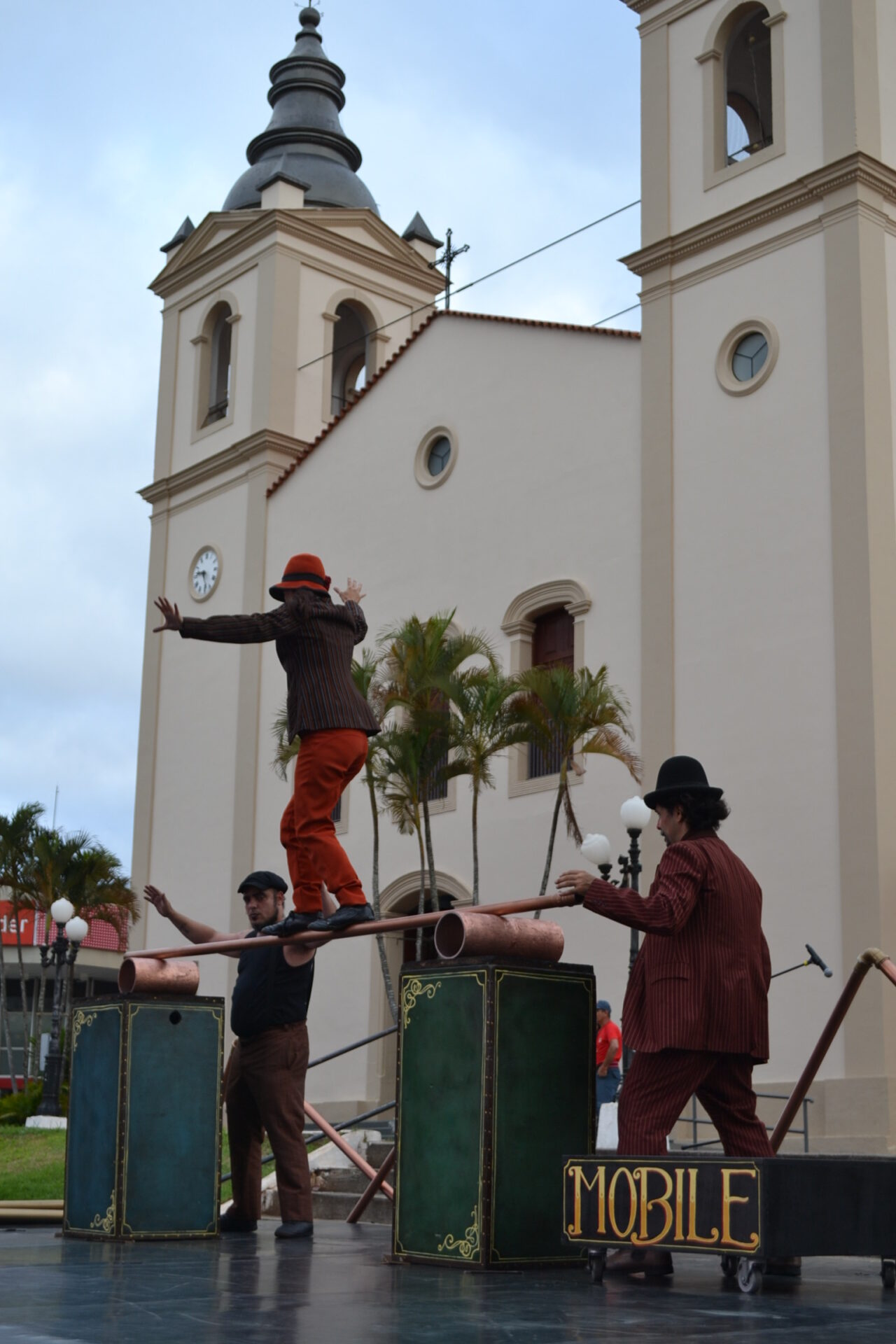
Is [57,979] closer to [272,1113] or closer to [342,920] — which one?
[272,1113]

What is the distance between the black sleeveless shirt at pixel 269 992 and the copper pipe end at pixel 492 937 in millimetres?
1794

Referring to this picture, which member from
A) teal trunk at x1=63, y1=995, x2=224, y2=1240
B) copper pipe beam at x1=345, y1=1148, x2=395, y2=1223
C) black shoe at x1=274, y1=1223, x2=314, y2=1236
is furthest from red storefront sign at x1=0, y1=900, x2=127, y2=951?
black shoe at x1=274, y1=1223, x2=314, y2=1236

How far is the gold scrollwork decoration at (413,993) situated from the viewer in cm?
664

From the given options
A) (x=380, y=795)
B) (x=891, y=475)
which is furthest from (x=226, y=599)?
(x=891, y=475)

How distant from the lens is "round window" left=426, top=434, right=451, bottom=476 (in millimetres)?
23344

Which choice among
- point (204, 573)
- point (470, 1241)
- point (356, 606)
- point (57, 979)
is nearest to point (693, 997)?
point (470, 1241)

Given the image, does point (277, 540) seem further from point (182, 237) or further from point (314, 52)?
point (314, 52)

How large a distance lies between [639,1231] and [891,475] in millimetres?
13009

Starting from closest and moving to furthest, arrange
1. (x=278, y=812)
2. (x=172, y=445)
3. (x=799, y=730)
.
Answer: (x=799, y=730) < (x=278, y=812) < (x=172, y=445)

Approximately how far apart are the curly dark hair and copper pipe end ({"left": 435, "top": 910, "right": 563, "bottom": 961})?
2.19 feet

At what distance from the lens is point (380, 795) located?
2270 cm

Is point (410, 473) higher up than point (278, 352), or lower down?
lower down

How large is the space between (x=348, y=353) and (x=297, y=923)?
23.0 metres

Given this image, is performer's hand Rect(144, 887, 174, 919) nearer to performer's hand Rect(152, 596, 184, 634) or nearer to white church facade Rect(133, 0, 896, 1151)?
performer's hand Rect(152, 596, 184, 634)
